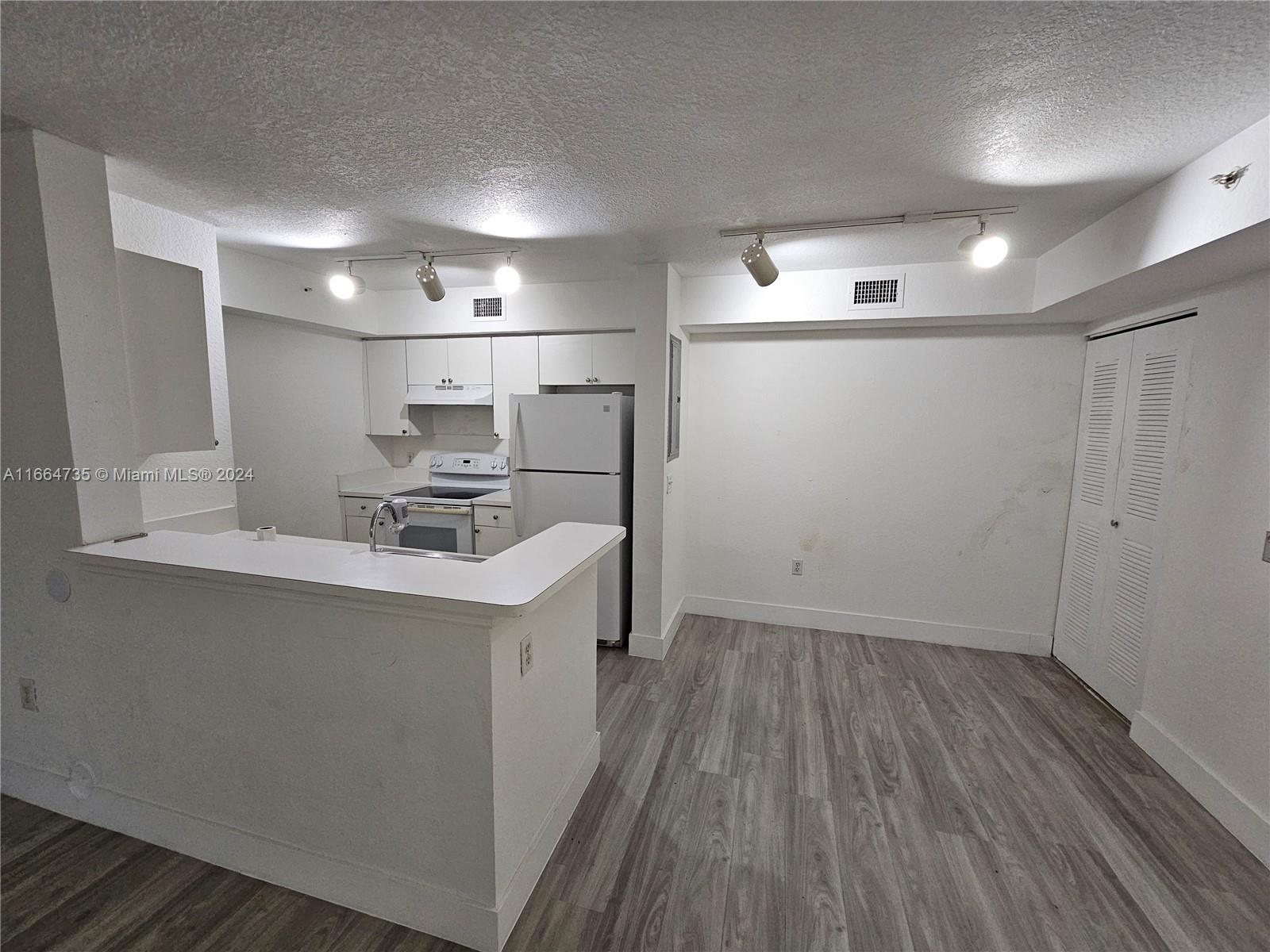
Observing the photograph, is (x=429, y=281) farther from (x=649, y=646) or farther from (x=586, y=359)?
(x=649, y=646)

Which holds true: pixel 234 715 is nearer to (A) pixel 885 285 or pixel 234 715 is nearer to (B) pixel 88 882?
(B) pixel 88 882

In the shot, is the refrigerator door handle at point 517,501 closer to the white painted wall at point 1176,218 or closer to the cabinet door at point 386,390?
the cabinet door at point 386,390

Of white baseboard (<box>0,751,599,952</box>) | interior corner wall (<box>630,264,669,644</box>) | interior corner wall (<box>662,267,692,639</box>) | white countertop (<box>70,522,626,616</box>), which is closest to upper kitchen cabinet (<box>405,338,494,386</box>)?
interior corner wall (<box>630,264,669,644</box>)

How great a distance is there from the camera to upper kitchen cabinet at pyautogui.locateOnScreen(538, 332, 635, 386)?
12.3 feet

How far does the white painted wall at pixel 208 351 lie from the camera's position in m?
2.23

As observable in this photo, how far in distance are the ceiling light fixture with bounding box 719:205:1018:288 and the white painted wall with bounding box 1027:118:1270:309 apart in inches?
15.5

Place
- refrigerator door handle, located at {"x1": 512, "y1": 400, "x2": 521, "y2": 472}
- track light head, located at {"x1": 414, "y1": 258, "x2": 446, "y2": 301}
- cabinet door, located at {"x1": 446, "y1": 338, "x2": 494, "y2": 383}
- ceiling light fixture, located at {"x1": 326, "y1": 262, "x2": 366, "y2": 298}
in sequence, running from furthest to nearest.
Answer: cabinet door, located at {"x1": 446, "y1": 338, "x2": 494, "y2": 383} → refrigerator door handle, located at {"x1": 512, "y1": 400, "x2": 521, "y2": 472} → ceiling light fixture, located at {"x1": 326, "y1": 262, "x2": 366, "y2": 298} → track light head, located at {"x1": 414, "y1": 258, "x2": 446, "y2": 301}

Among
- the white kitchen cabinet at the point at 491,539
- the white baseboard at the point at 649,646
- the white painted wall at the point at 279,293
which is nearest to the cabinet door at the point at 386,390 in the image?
the white painted wall at the point at 279,293

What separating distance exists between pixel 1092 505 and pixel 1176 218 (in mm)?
1767

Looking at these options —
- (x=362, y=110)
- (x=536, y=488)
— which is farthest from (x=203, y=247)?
(x=536, y=488)

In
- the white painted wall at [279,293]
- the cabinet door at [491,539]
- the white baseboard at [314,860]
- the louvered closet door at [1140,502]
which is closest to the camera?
the white baseboard at [314,860]

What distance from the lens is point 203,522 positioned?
2533mm

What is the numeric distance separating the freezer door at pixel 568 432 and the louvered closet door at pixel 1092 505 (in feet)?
9.00

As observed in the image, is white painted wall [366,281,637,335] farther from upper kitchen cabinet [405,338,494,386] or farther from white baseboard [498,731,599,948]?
white baseboard [498,731,599,948]
